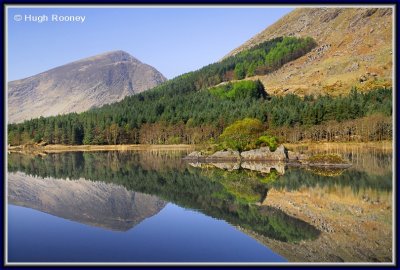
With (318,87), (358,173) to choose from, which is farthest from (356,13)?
(358,173)

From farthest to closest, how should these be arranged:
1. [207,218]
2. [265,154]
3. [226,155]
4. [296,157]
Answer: [226,155] < [265,154] < [296,157] < [207,218]

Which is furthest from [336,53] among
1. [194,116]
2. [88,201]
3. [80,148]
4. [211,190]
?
[88,201]

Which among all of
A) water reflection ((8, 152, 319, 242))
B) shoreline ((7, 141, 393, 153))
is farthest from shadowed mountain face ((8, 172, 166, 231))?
shoreline ((7, 141, 393, 153))

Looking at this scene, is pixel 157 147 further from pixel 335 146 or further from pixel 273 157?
pixel 273 157

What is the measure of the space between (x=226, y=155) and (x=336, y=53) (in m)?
70.8

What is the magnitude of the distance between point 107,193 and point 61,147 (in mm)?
37374

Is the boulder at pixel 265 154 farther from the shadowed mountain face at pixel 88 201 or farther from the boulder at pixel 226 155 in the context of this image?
the shadowed mountain face at pixel 88 201

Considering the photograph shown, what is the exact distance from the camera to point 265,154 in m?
28.2

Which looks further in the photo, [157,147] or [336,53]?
Result: [336,53]

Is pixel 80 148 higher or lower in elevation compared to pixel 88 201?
higher

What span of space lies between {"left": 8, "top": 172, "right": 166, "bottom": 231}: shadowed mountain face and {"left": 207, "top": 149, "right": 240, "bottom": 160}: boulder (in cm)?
1113

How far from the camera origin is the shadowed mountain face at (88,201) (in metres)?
12.3

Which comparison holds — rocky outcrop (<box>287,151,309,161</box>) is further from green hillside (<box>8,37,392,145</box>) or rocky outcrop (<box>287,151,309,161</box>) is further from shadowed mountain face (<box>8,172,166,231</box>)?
shadowed mountain face (<box>8,172,166,231</box>)

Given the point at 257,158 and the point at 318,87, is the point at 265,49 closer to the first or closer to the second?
the point at 318,87
